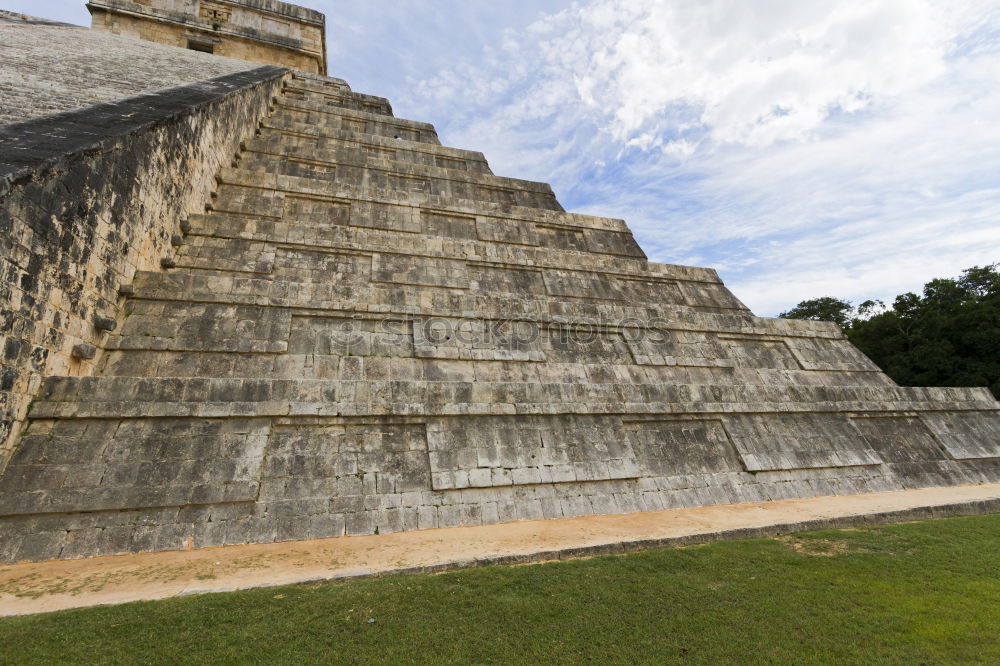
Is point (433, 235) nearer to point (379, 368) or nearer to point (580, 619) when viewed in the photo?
point (379, 368)

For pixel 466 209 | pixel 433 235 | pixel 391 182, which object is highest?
pixel 391 182

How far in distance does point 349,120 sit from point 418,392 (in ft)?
42.9

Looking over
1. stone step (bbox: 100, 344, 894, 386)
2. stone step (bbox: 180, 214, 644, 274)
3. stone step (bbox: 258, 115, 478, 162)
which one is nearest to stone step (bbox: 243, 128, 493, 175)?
stone step (bbox: 258, 115, 478, 162)

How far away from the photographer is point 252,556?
479 cm

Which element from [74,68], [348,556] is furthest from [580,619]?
[74,68]

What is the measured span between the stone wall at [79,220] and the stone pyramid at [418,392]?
38cm

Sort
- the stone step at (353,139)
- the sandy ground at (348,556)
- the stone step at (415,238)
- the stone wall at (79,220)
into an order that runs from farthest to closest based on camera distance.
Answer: the stone step at (353,139) < the stone step at (415,238) < the stone wall at (79,220) < the sandy ground at (348,556)

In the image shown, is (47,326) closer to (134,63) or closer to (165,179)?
(165,179)

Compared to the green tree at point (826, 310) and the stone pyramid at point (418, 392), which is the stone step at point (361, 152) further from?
the green tree at point (826, 310)

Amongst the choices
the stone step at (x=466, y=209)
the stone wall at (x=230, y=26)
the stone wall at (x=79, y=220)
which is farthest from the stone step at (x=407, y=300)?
the stone wall at (x=230, y=26)

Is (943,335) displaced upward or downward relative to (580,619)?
upward

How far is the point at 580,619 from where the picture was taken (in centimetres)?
350

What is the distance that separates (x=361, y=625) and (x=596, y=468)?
4311 millimetres

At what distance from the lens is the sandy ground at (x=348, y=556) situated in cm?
399
